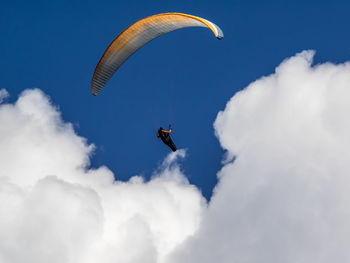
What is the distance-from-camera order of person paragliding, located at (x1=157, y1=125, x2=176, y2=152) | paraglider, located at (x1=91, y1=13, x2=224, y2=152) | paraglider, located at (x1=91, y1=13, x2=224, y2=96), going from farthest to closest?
person paragliding, located at (x1=157, y1=125, x2=176, y2=152) → paraglider, located at (x1=91, y1=13, x2=224, y2=152) → paraglider, located at (x1=91, y1=13, x2=224, y2=96)

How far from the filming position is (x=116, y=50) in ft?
205

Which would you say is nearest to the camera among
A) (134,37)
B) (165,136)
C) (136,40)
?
(134,37)

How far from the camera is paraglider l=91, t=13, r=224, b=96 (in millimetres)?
56938

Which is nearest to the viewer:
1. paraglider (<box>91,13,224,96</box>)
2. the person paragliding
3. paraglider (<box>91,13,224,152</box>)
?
paraglider (<box>91,13,224,96</box>)

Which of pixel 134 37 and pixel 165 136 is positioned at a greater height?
pixel 134 37

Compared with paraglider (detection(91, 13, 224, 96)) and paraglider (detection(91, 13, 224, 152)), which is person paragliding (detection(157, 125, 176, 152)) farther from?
paraglider (detection(91, 13, 224, 96))

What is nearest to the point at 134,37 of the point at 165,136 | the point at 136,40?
the point at 136,40

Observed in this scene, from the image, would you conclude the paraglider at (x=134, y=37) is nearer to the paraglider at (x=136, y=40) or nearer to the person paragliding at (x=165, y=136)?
the paraglider at (x=136, y=40)

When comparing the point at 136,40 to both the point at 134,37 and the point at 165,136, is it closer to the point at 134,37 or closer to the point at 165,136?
the point at 134,37

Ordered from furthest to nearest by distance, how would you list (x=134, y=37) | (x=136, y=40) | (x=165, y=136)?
(x=165, y=136), (x=136, y=40), (x=134, y=37)

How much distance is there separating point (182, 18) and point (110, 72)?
42.2 feet

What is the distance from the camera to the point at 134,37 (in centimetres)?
6134

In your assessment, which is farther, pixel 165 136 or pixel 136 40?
pixel 165 136

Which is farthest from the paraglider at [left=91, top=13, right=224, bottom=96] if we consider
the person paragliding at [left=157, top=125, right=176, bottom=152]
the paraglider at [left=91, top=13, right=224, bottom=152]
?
the person paragliding at [left=157, top=125, right=176, bottom=152]
